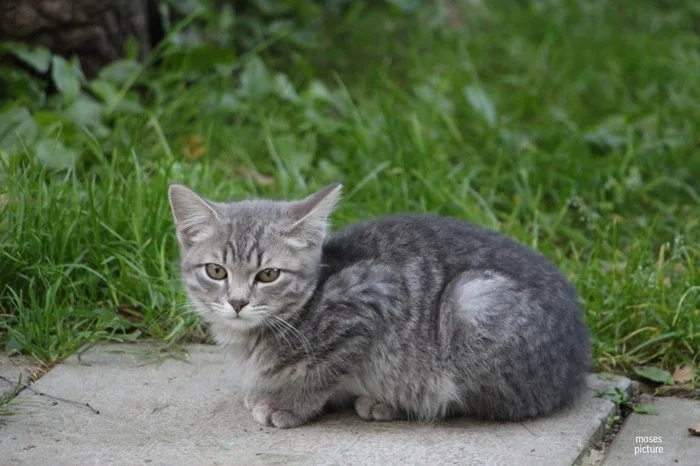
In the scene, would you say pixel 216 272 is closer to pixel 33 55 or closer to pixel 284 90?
pixel 33 55

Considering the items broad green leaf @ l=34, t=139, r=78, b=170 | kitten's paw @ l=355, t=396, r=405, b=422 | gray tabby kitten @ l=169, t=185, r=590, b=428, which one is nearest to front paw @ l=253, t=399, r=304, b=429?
gray tabby kitten @ l=169, t=185, r=590, b=428

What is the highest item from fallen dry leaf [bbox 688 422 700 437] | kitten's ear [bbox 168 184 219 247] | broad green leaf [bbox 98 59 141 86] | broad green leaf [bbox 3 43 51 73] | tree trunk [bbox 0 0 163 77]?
tree trunk [bbox 0 0 163 77]

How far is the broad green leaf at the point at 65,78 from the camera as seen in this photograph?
559 centimetres

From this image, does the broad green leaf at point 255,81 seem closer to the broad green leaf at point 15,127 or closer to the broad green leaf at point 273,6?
the broad green leaf at point 273,6

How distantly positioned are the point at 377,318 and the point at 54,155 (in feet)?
7.18

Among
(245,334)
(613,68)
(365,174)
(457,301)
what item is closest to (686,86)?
(613,68)

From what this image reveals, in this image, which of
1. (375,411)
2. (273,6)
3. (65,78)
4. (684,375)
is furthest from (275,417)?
(273,6)

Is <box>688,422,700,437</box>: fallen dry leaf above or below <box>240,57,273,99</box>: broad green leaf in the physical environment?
below

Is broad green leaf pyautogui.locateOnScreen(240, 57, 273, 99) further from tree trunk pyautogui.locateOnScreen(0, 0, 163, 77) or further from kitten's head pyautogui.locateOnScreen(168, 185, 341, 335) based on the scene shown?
kitten's head pyautogui.locateOnScreen(168, 185, 341, 335)

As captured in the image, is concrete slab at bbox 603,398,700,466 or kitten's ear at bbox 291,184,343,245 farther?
kitten's ear at bbox 291,184,343,245

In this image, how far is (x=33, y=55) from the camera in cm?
563

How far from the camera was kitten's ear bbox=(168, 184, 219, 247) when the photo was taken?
386cm

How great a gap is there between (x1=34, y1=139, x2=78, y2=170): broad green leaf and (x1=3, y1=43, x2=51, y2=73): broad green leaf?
Result: 2.16ft

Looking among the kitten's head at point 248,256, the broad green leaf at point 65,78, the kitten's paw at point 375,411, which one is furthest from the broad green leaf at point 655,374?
the broad green leaf at point 65,78
